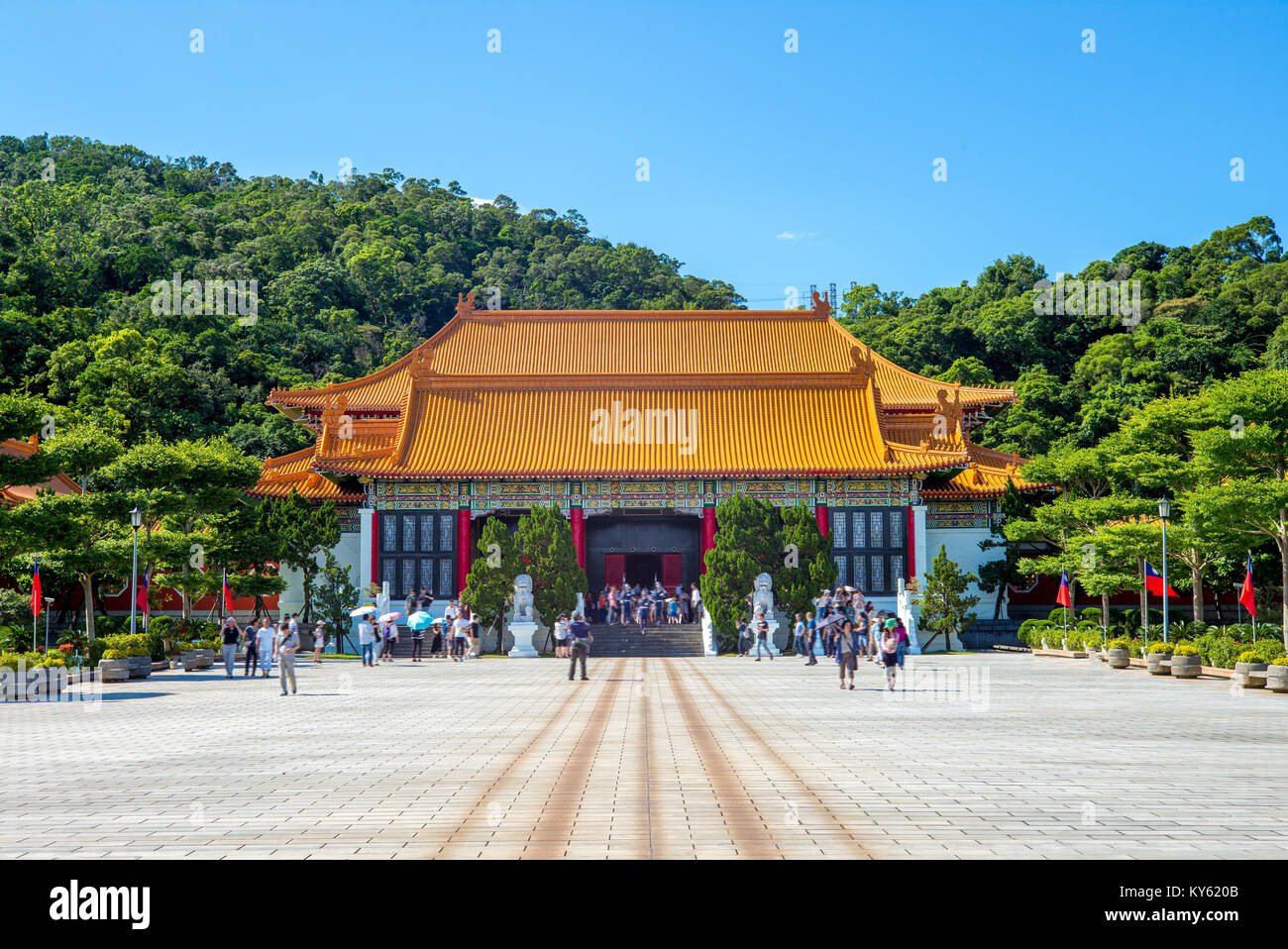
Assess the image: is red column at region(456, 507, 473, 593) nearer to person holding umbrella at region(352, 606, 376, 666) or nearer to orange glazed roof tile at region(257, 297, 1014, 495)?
orange glazed roof tile at region(257, 297, 1014, 495)

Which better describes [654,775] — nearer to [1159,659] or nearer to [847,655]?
→ [847,655]

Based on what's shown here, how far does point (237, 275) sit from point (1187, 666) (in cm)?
6150

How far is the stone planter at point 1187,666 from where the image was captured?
23000 mm

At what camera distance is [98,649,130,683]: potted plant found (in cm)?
2314

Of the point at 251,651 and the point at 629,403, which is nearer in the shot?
the point at 251,651

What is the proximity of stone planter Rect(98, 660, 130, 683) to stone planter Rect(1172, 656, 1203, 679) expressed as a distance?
69.7 ft

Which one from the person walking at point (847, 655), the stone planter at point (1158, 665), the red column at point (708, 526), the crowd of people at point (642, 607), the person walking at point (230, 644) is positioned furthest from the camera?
the red column at point (708, 526)

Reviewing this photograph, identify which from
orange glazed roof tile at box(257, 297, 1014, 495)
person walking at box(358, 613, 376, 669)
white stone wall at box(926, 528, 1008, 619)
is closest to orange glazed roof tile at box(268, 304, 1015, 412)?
orange glazed roof tile at box(257, 297, 1014, 495)

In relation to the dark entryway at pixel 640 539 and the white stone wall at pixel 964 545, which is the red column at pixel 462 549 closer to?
the dark entryway at pixel 640 539

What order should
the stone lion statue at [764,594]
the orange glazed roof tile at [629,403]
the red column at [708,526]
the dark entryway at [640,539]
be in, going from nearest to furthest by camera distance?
the stone lion statue at [764,594] → the orange glazed roof tile at [629,403] → the red column at [708,526] → the dark entryway at [640,539]

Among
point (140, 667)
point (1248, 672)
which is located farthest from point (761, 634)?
point (140, 667)

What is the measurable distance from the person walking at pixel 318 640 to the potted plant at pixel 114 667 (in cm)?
813

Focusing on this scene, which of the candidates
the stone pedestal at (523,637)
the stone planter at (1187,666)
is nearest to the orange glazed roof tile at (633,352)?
the stone pedestal at (523,637)

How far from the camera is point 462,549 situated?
39531mm
